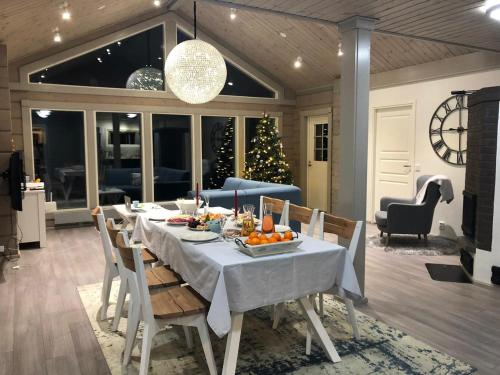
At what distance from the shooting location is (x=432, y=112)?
20.6 feet

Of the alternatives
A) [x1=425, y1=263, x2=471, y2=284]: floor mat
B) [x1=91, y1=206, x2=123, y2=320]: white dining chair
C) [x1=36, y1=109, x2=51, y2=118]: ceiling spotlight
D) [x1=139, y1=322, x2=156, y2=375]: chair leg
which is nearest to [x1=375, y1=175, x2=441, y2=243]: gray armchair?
[x1=425, y1=263, x2=471, y2=284]: floor mat

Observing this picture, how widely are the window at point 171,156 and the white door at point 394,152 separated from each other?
3.62m

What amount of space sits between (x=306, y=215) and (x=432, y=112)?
386 cm

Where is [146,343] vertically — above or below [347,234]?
below

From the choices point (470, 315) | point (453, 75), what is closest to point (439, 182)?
point (453, 75)

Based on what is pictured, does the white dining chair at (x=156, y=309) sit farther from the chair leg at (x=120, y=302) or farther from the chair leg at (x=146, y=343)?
the chair leg at (x=120, y=302)

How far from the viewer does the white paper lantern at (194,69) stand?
3.97 metres

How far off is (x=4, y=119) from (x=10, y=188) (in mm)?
858

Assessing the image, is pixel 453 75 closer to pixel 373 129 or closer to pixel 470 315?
pixel 373 129

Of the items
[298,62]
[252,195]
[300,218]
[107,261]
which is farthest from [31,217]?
[298,62]

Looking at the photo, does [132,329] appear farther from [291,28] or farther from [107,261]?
[291,28]

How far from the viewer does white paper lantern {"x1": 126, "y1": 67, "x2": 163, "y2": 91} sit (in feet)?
25.4

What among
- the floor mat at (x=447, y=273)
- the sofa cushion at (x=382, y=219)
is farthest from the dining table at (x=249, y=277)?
the sofa cushion at (x=382, y=219)

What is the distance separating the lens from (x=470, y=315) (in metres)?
3.52
